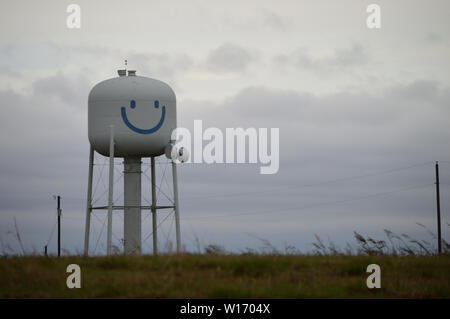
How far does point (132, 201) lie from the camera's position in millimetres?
30984

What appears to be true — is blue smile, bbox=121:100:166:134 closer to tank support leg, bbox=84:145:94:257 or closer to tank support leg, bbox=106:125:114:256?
tank support leg, bbox=106:125:114:256

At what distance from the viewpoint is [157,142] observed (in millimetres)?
29625

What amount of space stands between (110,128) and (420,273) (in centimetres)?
1730

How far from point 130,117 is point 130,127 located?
40 centimetres

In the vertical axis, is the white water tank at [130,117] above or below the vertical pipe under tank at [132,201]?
above

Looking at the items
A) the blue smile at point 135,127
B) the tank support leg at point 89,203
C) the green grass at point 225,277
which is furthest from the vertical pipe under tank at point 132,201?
the green grass at point 225,277

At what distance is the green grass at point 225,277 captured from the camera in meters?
11.7

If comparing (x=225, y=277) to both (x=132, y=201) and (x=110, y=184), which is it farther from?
(x=132, y=201)

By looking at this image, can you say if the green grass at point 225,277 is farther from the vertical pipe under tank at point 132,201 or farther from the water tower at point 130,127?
the vertical pipe under tank at point 132,201

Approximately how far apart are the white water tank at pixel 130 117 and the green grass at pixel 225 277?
14.3 metres

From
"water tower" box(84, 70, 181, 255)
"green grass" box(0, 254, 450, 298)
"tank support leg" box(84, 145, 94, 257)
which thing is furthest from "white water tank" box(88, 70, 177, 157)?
"green grass" box(0, 254, 450, 298)

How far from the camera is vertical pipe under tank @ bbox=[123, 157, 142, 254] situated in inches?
1216
